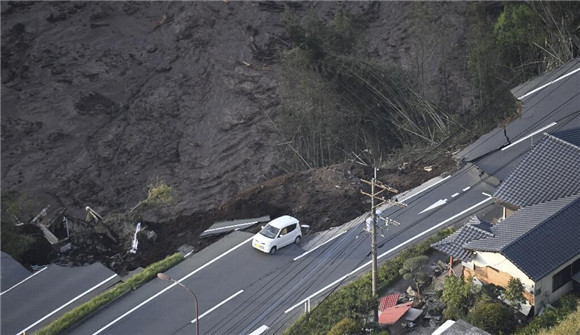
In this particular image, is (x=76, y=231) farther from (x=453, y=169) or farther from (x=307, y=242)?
(x=453, y=169)

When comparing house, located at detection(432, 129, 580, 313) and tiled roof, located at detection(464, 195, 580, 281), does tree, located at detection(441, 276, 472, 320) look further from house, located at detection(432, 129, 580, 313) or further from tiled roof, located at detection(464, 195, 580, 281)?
tiled roof, located at detection(464, 195, 580, 281)

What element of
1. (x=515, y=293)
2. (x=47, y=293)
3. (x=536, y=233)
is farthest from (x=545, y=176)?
(x=47, y=293)

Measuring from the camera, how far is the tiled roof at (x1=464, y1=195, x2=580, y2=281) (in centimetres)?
1582

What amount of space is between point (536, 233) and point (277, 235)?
7435 mm

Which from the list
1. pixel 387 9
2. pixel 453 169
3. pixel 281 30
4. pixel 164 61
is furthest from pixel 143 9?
pixel 453 169

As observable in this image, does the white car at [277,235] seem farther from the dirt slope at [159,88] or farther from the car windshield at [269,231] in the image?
the dirt slope at [159,88]

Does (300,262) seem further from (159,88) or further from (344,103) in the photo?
(159,88)

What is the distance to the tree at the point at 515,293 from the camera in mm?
15875

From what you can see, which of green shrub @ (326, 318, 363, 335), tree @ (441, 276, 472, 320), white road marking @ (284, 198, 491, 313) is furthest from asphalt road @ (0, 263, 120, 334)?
tree @ (441, 276, 472, 320)

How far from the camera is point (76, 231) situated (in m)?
24.8

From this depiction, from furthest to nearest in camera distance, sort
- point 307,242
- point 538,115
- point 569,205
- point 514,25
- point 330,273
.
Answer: point 514,25
point 538,115
point 307,242
point 330,273
point 569,205

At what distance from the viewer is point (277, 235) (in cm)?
2078

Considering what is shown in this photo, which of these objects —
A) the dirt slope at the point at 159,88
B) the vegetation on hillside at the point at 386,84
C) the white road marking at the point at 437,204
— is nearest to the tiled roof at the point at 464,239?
the white road marking at the point at 437,204

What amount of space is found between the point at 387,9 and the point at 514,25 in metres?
10.6
